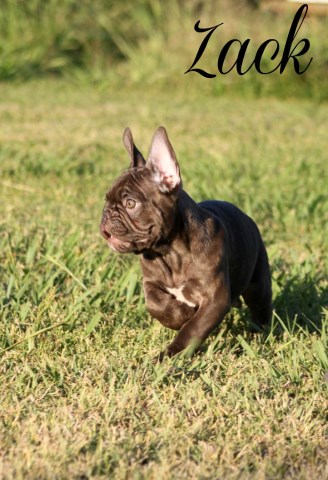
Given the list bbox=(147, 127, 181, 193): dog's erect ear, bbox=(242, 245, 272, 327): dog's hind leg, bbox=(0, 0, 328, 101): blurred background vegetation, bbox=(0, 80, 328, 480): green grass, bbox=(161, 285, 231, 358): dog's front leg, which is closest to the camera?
bbox=(0, 80, 328, 480): green grass

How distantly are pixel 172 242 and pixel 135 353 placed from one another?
0.50m

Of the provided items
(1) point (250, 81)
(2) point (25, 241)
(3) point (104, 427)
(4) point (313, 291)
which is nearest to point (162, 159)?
(3) point (104, 427)

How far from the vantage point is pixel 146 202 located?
13.4 ft

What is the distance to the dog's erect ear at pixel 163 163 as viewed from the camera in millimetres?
4078

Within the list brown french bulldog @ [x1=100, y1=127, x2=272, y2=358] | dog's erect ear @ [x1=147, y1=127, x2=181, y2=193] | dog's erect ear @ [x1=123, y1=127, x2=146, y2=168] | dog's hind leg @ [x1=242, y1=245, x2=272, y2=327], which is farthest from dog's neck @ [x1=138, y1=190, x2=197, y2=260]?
dog's hind leg @ [x1=242, y1=245, x2=272, y2=327]

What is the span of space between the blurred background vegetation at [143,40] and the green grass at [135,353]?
514cm

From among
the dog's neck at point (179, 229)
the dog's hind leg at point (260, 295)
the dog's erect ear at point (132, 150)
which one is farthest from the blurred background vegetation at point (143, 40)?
the dog's neck at point (179, 229)

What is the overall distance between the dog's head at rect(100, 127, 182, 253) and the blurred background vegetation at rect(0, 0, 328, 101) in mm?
9922

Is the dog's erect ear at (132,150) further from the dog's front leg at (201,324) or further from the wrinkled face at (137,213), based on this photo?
the dog's front leg at (201,324)

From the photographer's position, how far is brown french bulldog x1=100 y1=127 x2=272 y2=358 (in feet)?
13.4

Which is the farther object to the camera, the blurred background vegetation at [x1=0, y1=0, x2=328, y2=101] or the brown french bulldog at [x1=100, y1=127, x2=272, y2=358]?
the blurred background vegetation at [x1=0, y1=0, x2=328, y2=101]

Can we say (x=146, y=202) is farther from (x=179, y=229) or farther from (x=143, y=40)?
(x=143, y=40)

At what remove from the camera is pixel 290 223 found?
23.8ft

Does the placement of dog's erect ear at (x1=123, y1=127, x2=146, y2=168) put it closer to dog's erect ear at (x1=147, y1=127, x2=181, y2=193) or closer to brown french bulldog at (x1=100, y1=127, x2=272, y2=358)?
brown french bulldog at (x1=100, y1=127, x2=272, y2=358)
